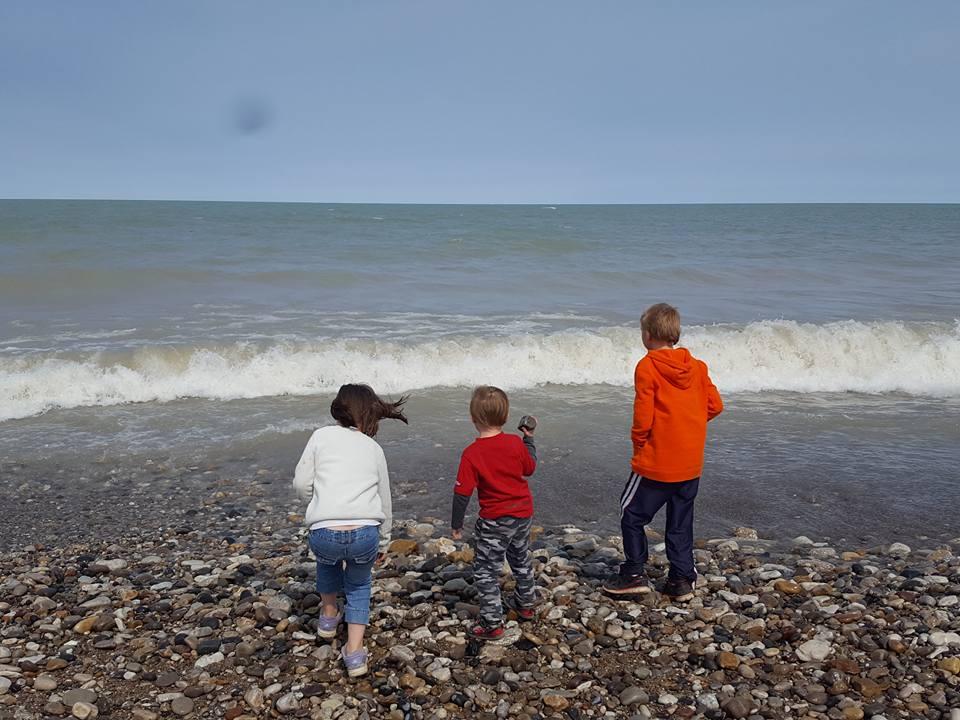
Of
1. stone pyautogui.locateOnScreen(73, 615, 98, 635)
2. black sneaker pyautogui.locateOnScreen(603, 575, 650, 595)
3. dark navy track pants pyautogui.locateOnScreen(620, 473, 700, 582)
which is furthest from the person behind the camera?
black sneaker pyautogui.locateOnScreen(603, 575, 650, 595)

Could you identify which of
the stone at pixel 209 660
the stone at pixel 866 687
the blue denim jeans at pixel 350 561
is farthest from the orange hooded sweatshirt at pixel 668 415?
the stone at pixel 209 660

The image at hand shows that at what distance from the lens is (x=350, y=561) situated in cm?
416

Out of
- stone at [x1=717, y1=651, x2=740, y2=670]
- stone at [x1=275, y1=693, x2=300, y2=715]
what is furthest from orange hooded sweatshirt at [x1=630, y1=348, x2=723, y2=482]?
stone at [x1=275, y1=693, x2=300, y2=715]

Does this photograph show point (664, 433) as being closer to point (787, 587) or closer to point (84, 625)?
point (787, 587)

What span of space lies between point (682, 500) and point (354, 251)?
27.5 meters

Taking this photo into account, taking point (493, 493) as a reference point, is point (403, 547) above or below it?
below

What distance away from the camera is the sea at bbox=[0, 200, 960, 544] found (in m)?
7.98

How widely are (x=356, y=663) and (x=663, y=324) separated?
9.00 ft

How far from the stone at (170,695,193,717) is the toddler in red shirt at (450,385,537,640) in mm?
1620

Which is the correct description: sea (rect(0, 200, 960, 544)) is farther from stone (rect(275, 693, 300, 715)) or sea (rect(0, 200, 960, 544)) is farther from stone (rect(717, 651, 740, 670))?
stone (rect(275, 693, 300, 715))

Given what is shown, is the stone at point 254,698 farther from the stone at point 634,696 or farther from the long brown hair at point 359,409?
the stone at point 634,696

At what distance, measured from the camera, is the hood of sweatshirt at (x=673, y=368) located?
469cm

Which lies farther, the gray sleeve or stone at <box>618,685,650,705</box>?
the gray sleeve

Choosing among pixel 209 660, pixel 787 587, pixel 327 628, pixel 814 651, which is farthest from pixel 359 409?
pixel 787 587
